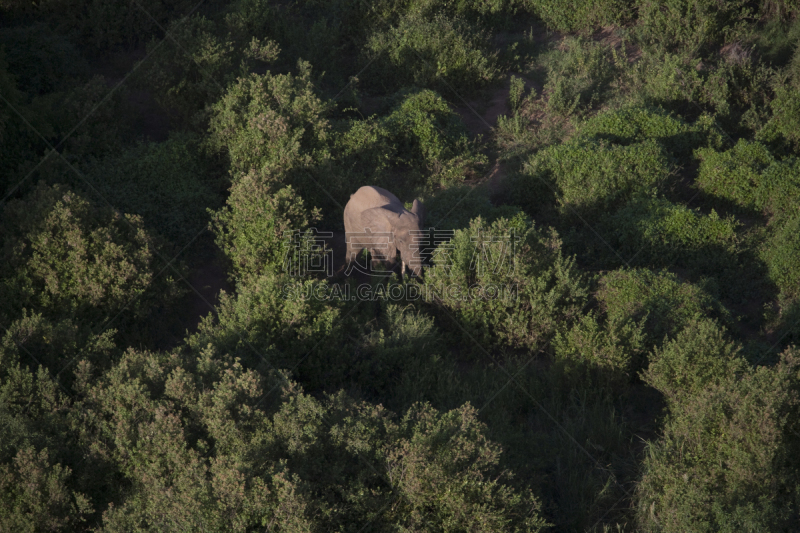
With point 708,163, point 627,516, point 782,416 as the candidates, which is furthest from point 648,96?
point 627,516

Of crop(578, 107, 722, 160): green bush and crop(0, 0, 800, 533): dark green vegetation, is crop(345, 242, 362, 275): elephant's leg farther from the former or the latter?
crop(578, 107, 722, 160): green bush

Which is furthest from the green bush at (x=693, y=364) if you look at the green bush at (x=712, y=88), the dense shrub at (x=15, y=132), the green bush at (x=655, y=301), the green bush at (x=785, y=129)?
the dense shrub at (x=15, y=132)

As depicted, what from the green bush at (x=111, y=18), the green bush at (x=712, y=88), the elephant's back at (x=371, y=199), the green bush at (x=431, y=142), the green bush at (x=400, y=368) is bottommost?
the green bush at (x=400, y=368)

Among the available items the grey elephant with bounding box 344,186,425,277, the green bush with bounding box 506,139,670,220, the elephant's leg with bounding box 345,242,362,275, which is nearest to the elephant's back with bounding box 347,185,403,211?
the grey elephant with bounding box 344,186,425,277

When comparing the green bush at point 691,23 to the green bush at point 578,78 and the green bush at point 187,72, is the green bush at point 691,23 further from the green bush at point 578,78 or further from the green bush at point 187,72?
the green bush at point 187,72

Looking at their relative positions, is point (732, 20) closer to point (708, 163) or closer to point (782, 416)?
point (708, 163)
